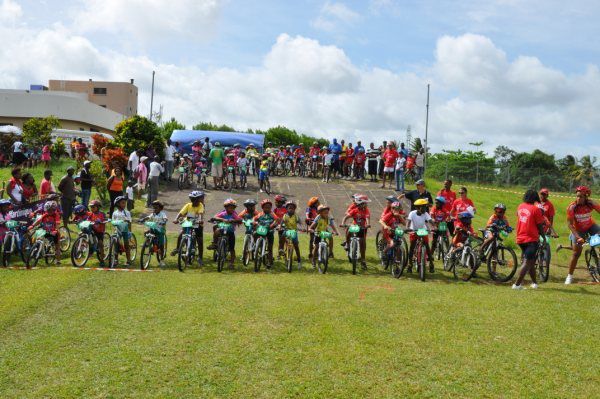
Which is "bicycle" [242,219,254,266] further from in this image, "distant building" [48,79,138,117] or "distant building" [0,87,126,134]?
"distant building" [48,79,138,117]

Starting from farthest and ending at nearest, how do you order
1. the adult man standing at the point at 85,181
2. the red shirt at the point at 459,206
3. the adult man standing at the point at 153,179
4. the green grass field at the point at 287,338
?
1. the adult man standing at the point at 153,179
2. the adult man standing at the point at 85,181
3. the red shirt at the point at 459,206
4. the green grass field at the point at 287,338

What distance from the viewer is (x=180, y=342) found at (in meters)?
7.78

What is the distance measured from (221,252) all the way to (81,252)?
3.19 metres

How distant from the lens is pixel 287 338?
7.98 metres

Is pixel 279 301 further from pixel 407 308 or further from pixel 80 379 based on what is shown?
pixel 80 379

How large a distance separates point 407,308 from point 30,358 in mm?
5698

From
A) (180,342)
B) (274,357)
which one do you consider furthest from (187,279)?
(274,357)

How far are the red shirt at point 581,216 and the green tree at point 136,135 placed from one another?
18065mm

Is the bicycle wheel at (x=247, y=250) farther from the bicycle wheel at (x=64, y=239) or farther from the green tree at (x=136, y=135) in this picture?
the green tree at (x=136, y=135)

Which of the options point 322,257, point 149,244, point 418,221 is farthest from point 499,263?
point 149,244

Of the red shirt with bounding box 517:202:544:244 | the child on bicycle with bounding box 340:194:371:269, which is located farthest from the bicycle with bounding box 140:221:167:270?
the red shirt with bounding box 517:202:544:244

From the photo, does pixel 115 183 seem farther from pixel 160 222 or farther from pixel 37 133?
pixel 37 133

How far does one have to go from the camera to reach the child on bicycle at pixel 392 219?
13656 millimetres

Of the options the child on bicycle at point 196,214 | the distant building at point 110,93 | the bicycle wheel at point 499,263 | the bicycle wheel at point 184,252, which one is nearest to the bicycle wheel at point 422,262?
the bicycle wheel at point 499,263
